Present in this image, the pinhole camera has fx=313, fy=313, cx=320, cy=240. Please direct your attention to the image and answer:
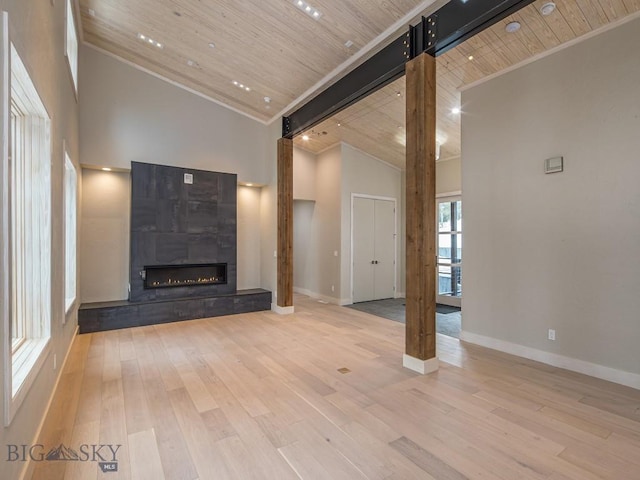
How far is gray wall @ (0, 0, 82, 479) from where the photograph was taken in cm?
166

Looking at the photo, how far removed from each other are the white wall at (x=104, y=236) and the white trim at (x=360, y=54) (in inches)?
129

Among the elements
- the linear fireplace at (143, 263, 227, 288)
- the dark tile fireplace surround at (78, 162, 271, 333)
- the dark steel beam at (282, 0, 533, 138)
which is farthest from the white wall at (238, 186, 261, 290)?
the dark steel beam at (282, 0, 533, 138)

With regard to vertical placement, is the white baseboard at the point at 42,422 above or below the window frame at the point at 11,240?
below

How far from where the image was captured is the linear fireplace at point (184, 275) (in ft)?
18.1

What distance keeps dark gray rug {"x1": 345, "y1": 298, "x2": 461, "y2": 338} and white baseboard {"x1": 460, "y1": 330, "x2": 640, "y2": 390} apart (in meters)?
0.45

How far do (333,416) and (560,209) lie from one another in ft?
10.7

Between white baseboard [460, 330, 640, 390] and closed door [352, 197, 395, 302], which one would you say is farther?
closed door [352, 197, 395, 302]

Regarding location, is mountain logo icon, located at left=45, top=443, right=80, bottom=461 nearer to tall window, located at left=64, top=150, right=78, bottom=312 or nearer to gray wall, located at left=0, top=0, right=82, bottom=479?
gray wall, located at left=0, top=0, right=82, bottom=479

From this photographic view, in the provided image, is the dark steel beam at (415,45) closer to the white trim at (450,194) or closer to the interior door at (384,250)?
the interior door at (384,250)

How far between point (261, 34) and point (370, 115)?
7.76 ft

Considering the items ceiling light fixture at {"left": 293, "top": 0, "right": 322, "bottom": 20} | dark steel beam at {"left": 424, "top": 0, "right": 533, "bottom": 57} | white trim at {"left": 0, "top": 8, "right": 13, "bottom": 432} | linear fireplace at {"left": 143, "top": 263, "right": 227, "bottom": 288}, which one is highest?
ceiling light fixture at {"left": 293, "top": 0, "right": 322, "bottom": 20}

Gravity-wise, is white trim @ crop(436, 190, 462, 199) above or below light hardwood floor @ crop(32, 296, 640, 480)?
above

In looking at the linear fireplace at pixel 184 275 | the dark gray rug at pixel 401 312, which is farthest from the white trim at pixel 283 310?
the dark gray rug at pixel 401 312

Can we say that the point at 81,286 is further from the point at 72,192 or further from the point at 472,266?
the point at 472,266
